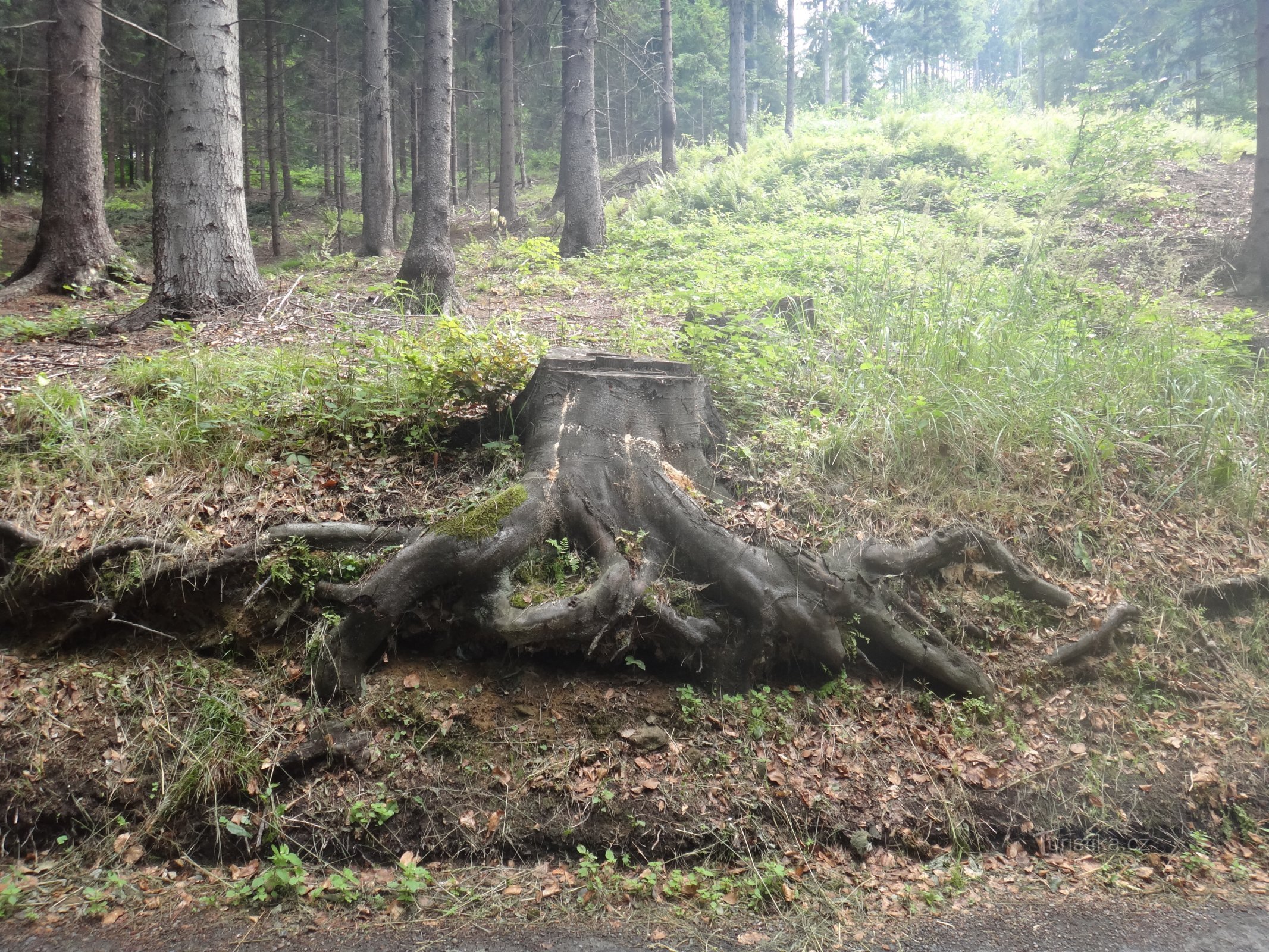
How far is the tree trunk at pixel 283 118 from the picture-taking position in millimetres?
17906

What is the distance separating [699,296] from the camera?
20.4 feet

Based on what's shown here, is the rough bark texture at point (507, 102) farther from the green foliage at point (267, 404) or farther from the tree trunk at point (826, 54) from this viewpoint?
the tree trunk at point (826, 54)

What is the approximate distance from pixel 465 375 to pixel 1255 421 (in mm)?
5426

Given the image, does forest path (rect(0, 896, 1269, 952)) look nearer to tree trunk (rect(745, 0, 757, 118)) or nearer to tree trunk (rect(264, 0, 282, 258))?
tree trunk (rect(264, 0, 282, 258))

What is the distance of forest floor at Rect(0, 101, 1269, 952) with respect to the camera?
287 centimetres

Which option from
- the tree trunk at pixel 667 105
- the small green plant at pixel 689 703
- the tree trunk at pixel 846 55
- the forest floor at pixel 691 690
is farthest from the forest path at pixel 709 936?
the tree trunk at pixel 846 55

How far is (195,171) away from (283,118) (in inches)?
614

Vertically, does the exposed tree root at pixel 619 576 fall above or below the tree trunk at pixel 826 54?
below

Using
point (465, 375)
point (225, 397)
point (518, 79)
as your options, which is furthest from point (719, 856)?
point (518, 79)

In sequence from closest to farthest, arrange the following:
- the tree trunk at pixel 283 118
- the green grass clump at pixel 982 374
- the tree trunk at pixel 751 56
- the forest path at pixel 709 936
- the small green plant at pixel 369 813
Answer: the forest path at pixel 709 936
the small green plant at pixel 369 813
the green grass clump at pixel 982 374
the tree trunk at pixel 283 118
the tree trunk at pixel 751 56

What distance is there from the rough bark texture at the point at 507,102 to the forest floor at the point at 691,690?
14.4 metres

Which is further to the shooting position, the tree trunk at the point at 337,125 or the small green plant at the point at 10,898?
the tree trunk at the point at 337,125

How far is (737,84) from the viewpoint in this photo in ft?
77.9

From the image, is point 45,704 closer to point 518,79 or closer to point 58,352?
point 58,352
